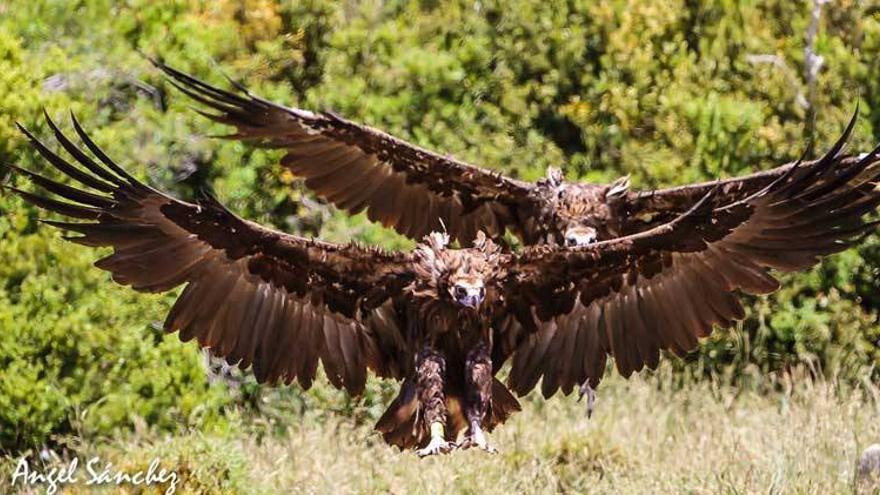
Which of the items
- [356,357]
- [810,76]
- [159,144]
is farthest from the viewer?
[810,76]

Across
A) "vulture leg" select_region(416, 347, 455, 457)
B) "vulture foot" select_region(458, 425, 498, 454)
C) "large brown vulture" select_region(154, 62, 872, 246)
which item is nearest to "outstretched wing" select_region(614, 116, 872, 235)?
"large brown vulture" select_region(154, 62, 872, 246)

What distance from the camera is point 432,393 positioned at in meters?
10.7

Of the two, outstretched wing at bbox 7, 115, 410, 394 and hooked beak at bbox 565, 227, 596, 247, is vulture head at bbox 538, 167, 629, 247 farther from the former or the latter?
outstretched wing at bbox 7, 115, 410, 394

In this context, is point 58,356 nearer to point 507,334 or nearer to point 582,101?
point 507,334

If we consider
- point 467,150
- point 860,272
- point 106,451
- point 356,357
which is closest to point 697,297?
point 356,357

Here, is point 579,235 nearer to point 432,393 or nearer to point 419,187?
point 419,187

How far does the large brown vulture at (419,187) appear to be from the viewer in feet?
42.9

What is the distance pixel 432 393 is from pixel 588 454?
2631 millimetres

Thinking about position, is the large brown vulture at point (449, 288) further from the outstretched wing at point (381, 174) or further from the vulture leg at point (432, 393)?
the outstretched wing at point (381, 174)

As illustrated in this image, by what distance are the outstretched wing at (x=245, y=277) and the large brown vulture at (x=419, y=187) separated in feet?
7.44

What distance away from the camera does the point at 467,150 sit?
17.1 meters

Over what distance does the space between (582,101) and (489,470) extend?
5.82m

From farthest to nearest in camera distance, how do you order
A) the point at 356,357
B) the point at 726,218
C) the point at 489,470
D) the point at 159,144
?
the point at 159,144 → the point at 489,470 → the point at 356,357 → the point at 726,218

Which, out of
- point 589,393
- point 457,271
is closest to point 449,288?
point 457,271
